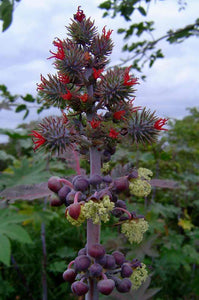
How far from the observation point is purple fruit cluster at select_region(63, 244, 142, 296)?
108 cm

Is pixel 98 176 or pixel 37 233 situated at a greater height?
pixel 98 176

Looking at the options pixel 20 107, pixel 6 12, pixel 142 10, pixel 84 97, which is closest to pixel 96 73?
pixel 84 97

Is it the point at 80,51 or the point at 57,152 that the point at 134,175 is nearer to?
the point at 57,152

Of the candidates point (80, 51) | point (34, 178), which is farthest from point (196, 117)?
point (80, 51)

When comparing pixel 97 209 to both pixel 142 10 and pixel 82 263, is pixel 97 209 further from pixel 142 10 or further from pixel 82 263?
pixel 142 10

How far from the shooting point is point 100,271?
1.11 m

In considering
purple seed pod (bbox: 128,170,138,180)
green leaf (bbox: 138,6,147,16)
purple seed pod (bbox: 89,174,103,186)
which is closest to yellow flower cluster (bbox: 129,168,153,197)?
purple seed pod (bbox: 128,170,138,180)

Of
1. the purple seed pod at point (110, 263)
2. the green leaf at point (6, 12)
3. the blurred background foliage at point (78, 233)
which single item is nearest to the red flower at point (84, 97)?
the blurred background foliage at point (78, 233)

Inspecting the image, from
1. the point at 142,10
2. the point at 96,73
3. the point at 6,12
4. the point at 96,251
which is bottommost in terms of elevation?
the point at 96,251

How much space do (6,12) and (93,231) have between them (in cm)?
201

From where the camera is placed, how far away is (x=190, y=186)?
4.96 meters

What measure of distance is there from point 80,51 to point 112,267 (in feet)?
3.11

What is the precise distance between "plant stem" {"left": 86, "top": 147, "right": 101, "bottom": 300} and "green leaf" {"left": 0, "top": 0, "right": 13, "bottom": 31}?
63.1 inches

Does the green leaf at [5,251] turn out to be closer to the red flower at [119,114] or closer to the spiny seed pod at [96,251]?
the spiny seed pod at [96,251]
